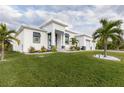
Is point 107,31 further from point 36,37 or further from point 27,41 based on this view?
point 36,37

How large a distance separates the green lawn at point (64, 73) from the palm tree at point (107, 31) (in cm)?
120

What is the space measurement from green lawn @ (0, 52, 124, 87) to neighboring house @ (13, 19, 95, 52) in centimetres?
235

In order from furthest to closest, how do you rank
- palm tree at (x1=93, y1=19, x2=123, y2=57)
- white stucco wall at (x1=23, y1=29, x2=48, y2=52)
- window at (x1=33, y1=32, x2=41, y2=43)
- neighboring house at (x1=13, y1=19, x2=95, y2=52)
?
window at (x1=33, y1=32, x2=41, y2=43), white stucco wall at (x1=23, y1=29, x2=48, y2=52), neighboring house at (x1=13, y1=19, x2=95, y2=52), palm tree at (x1=93, y1=19, x2=123, y2=57)

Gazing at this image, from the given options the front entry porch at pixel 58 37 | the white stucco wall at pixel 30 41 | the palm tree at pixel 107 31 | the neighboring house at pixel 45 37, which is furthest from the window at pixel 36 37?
the palm tree at pixel 107 31

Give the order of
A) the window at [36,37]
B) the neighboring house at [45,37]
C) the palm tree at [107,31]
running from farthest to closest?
the window at [36,37]
the neighboring house at [45,37]
the palm tree at [107,31]

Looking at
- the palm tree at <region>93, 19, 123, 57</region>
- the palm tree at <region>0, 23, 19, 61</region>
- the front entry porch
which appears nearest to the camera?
the palm tree at <region>93, 19, 123, 57</region>

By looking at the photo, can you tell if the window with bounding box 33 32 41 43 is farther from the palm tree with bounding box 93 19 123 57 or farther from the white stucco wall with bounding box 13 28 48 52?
the palm tree with bounding box 93 19 123 57

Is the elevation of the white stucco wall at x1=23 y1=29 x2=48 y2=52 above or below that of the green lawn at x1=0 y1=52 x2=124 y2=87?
above

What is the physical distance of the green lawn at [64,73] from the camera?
13.1 feet

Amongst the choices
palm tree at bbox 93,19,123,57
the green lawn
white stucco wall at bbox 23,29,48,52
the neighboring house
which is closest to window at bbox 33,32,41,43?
the neighboring house

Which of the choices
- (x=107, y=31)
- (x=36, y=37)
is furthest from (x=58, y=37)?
(x=107, y=31)

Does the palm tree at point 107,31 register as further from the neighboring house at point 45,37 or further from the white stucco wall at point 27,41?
the white stucco wall at point 27,41

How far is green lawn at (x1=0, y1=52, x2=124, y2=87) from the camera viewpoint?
3.98 metres
